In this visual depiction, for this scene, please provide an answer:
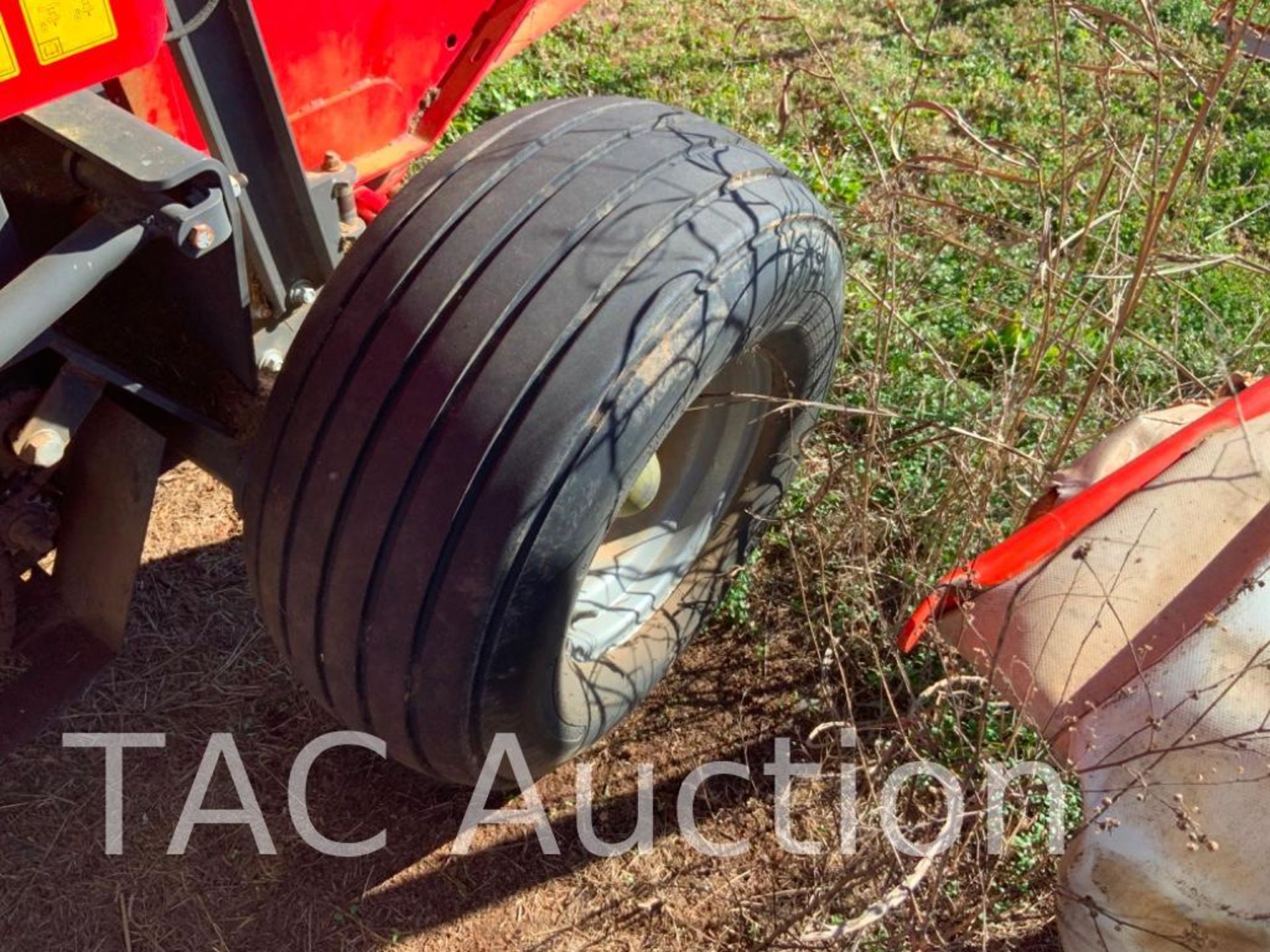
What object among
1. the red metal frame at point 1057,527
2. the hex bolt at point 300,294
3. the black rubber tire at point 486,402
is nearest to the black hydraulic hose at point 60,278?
the black rubber tire at point 486,402

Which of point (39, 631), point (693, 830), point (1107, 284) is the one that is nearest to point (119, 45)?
point (39, 631)

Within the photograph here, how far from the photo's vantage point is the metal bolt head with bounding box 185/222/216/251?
1789mm

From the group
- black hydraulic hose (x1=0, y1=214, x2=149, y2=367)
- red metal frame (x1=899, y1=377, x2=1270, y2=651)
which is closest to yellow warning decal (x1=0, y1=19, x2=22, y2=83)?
black hydraulic hose (x1=0, y1=214, x2=149, y2=367)

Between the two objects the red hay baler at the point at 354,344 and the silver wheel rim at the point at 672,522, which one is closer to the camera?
the red hay baler at the point at 354,344

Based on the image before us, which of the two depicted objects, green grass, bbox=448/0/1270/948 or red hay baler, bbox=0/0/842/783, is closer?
red hay baler, bbox=0/0/842/783

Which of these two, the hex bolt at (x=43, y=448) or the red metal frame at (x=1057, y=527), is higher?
the hex bolt at (x=43, y=448)

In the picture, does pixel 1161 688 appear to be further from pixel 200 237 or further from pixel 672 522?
pixel 200 237

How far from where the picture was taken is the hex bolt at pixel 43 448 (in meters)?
1.86

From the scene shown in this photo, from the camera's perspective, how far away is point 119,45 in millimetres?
1686

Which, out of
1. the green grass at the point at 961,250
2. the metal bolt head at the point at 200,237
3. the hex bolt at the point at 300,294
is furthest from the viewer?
the green grass at the point at 961,250

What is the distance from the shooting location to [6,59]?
1.55 meters

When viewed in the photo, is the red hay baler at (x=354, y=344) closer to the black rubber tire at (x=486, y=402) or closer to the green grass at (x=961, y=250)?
the black rubber tire at (x=486, y=402)

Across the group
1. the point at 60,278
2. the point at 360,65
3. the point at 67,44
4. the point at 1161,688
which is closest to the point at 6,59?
the point at 67,44

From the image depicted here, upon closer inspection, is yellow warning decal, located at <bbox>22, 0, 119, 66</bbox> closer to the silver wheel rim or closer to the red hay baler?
the red hay baler
